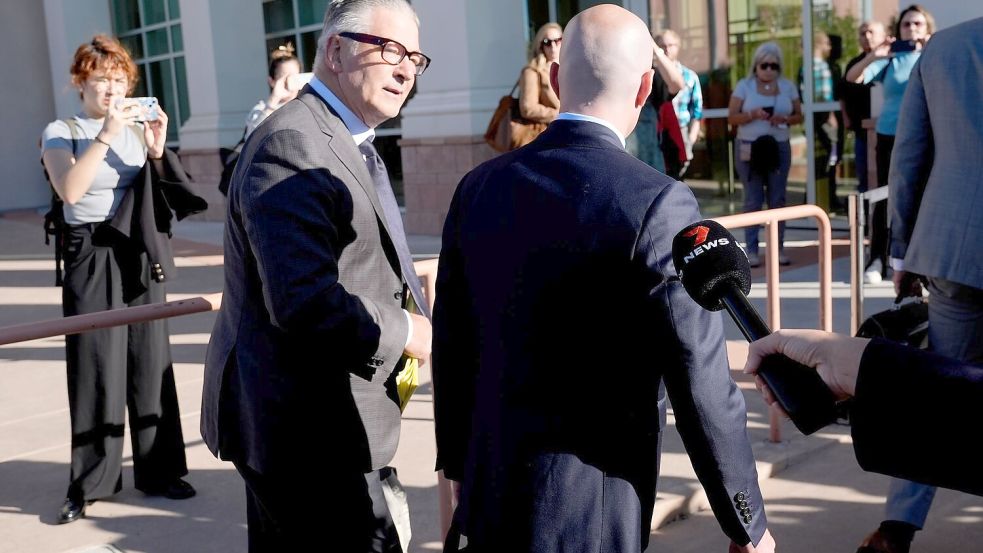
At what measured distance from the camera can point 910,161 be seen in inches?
143

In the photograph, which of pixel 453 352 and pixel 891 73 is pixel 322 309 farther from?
pixel 891 73

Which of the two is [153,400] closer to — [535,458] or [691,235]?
[535,458]

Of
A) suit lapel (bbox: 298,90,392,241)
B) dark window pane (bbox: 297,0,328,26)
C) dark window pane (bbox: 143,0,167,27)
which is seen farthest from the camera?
dark window pane (bbox: 143,0,167,27)

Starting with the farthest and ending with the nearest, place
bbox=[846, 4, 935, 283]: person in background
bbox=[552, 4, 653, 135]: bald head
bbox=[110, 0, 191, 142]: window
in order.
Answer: bbox=[110, 0, 191, 142]: window → bbox=[846, 4, 935, 283]: person in background → bbox=[552, 4, 653, 135]: bald head

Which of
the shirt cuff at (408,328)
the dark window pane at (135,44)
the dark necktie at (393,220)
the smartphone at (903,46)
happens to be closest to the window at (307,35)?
the dark window pane at (135,44)

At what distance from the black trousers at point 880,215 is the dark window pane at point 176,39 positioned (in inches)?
489

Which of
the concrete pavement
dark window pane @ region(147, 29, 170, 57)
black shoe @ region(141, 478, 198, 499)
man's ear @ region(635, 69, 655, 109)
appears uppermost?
dark window pane @ region(147, 29, 170, 57)

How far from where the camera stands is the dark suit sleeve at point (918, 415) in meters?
1.37

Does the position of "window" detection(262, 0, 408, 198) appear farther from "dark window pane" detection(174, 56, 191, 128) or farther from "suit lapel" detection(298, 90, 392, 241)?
"suit lapel" detection(298, 90, 392, 241)

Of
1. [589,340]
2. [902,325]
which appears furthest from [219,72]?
[589,340]

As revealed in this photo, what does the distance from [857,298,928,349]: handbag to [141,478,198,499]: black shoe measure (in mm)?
2813

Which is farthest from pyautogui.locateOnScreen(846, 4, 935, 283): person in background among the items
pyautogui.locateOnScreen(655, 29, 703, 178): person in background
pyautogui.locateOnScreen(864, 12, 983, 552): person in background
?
pyautogui.locateOnScreen(864, 12, 983, 552): person in background

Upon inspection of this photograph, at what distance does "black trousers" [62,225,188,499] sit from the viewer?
15.3 feet

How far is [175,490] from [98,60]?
1.83 metres
